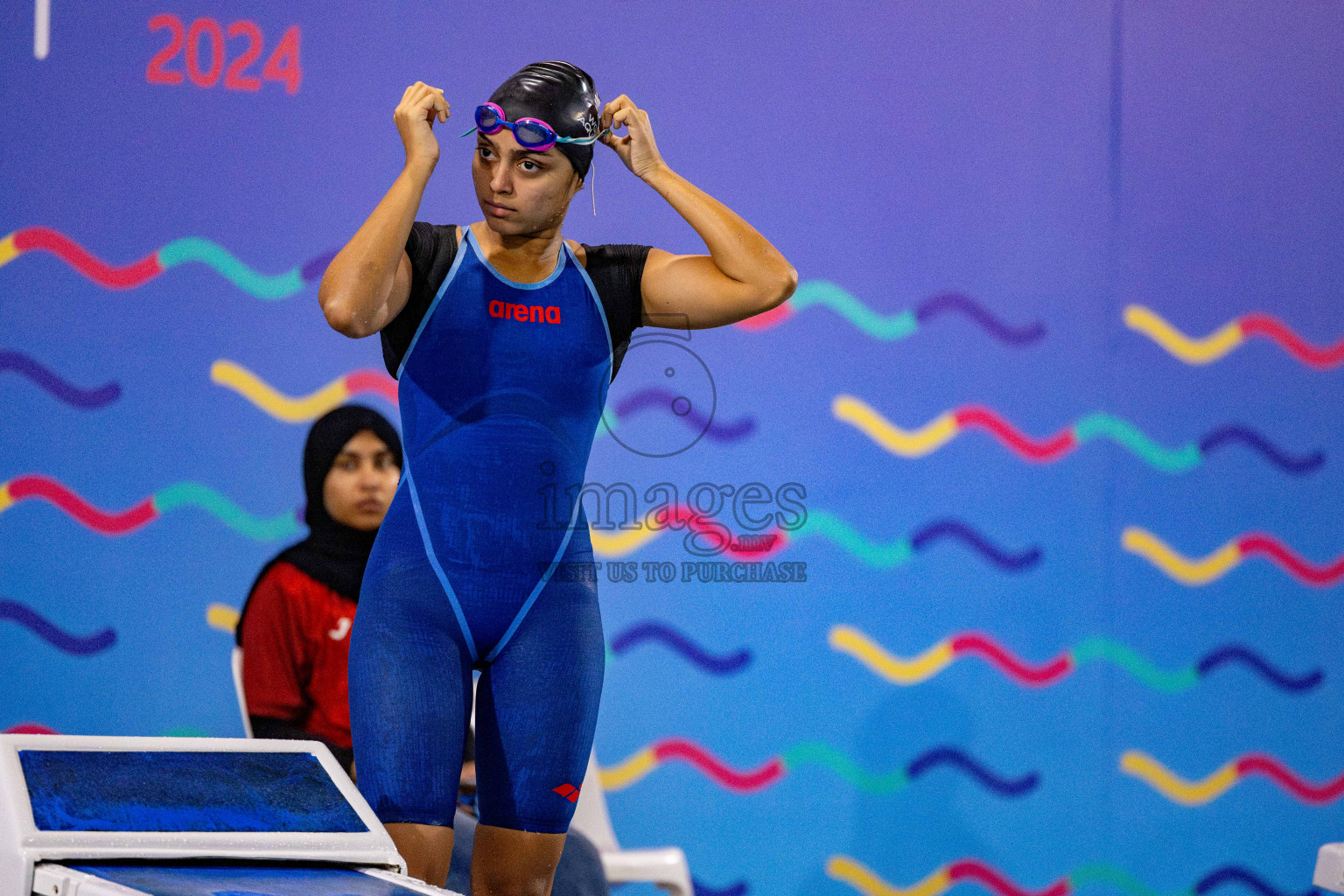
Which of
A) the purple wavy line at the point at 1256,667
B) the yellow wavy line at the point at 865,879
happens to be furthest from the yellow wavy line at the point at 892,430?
the yellow wavy line at the point at 865,879

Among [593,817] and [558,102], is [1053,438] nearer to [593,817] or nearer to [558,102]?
[593,817]

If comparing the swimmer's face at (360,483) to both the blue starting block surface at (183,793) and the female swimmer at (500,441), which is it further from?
the blue starting block surface at (183,793)

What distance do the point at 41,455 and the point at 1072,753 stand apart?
277 cm

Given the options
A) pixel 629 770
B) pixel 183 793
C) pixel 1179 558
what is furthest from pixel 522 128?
pixel 1179 558

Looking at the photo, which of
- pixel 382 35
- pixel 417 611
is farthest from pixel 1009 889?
pixel 382 35

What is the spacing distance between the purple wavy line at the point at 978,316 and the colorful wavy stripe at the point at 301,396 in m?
1.42

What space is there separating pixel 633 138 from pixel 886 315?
1.53m

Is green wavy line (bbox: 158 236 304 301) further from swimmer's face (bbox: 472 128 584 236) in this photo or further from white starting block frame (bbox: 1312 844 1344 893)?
white starting block frame (bbox: 1312 844 1344 893)

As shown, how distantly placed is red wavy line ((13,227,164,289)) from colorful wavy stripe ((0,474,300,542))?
51 centimetres

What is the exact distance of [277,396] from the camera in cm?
Result: 314

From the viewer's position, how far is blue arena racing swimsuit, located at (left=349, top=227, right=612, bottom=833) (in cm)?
175

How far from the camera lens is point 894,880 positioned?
338 centimetres

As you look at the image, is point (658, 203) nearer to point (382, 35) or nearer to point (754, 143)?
point (754, 143)

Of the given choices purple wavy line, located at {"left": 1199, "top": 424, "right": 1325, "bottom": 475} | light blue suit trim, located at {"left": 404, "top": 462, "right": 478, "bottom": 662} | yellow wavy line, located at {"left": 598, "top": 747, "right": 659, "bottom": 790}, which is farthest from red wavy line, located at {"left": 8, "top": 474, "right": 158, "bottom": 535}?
purple wavy line, located at {"left": 1199, "top": 424, "right": 1325, "bottom": 475}
